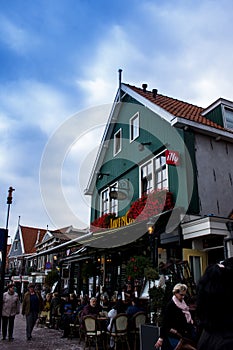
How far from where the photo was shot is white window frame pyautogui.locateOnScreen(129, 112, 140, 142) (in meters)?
13.8

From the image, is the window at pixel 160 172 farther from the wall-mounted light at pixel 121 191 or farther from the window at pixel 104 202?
the window at pixel 104 202

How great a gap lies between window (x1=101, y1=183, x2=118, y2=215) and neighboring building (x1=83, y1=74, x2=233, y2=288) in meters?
0.45

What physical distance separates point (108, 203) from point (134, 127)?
12.9 feet

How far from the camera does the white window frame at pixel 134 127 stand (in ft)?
45.4

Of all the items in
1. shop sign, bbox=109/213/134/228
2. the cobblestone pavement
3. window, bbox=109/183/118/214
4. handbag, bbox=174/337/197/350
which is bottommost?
the cobblestone pavement

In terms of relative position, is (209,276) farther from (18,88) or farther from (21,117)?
(21,117)

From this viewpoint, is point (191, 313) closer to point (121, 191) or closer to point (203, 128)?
point (203, 128)

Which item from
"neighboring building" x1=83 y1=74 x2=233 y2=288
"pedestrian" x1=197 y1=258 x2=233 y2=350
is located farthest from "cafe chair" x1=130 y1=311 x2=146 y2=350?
"pedestrian" x1=197 y1=258 x2=233 y2=350

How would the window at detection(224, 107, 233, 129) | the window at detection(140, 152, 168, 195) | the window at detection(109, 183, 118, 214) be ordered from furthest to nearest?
the window at detection(109, 183, 118, 214) → the window at detection(224, 107, 233, 129) → the window at detection(140, 152, 168, 195)

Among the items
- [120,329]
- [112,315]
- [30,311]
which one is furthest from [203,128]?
[30,311]

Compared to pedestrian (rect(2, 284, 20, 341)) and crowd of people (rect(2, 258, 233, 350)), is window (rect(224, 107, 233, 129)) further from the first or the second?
pedestrian (rect(2, 284, 20, 341))

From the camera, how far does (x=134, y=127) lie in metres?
14.4

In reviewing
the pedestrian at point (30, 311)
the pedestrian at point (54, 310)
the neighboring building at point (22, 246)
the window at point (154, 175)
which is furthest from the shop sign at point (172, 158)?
the neighboring building at point (22, 246)

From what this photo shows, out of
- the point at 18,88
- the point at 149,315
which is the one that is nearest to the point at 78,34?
the point at 18,88
